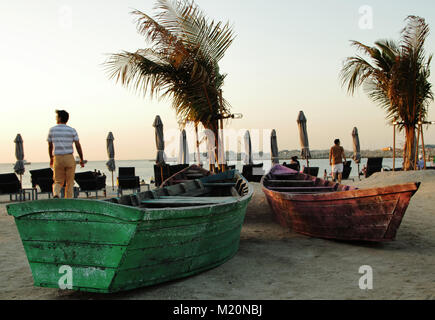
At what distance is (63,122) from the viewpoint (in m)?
6.07

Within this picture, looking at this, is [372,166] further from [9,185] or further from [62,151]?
[62,151]

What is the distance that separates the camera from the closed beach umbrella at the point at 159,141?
14.4 meters

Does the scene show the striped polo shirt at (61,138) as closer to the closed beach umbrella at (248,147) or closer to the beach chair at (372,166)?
the closed beach umbrella at (248,147)

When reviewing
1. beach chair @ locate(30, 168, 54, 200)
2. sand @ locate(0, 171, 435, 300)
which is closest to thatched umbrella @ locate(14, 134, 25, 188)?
beach chair @ locate(30, 168, 54, 200)

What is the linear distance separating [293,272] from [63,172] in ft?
13.0

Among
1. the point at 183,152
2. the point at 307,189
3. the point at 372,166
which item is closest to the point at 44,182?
the point at 183,152

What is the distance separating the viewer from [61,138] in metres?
5.90

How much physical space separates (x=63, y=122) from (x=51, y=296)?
3158 mm

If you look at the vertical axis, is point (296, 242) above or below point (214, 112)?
below

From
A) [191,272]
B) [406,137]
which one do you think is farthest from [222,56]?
[406,137]

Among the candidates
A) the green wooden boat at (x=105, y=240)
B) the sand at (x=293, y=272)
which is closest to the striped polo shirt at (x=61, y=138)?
the sand at (x=293, y=272)

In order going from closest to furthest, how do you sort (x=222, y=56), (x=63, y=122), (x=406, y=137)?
1. (x=63, y=122)
2. (x=222, y=56)
3. (x=406, y=137)
